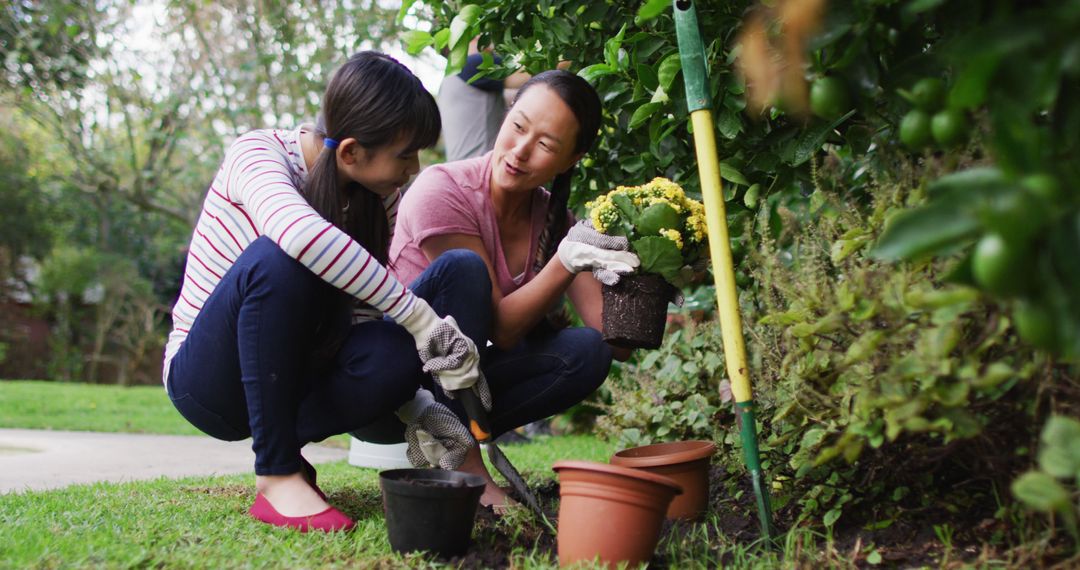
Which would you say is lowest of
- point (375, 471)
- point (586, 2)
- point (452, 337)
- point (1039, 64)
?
point (375, 471)

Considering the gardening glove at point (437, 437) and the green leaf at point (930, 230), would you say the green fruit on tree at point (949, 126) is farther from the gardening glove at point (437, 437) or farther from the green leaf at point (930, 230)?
the gardening glove at point (437, 437)

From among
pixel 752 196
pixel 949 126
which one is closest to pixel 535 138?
pixel 752 196

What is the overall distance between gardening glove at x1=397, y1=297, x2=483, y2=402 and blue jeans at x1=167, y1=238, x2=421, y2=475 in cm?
17

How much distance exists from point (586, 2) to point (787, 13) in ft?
2.95

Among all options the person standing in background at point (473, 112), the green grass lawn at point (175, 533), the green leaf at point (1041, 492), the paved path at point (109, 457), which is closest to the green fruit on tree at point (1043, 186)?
the green leaf at point (1041, 492)

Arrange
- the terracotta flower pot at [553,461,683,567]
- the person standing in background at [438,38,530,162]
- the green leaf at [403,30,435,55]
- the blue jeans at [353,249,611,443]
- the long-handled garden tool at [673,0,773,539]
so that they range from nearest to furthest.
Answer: the terracotta flower pot at [553,461,683,567], the long-handled garden tool at [673,0,773,539], the blue jeans at [353,249,611,443], the green leaf at [403,30,435,55], the person standing in background at [438,38,530,162]

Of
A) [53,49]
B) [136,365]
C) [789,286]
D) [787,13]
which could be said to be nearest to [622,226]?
[789,286]

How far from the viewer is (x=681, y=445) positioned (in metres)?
2.06

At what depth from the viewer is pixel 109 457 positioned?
3.45 meters

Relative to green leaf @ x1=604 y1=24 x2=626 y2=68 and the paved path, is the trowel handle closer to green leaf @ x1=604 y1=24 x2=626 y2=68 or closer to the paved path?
green leaf @ x1=604 y1=24 x2=626 y2=68

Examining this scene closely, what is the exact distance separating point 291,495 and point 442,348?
45 cm

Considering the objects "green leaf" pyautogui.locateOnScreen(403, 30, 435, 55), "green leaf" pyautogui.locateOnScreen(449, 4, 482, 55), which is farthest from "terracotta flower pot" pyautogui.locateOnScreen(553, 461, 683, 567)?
"green leaf" pyautogui.locateOnScreen(403, 30, 435, 55)

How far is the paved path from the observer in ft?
9.27

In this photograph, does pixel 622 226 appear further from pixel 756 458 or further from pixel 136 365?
pixel 136 365
